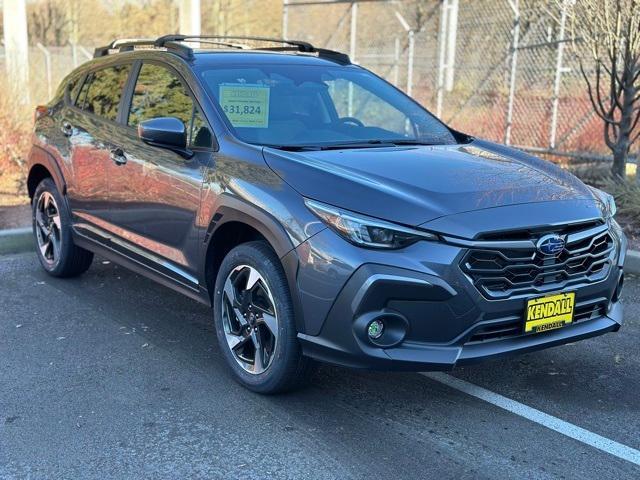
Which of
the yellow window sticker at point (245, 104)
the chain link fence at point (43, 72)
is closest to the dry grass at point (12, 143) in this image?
the chain link fence at point (43, 72)

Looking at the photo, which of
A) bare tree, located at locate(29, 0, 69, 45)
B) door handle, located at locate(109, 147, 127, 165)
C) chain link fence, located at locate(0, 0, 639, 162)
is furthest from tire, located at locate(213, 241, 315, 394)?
bare tree, located at locate(29, 0, 69, 45)

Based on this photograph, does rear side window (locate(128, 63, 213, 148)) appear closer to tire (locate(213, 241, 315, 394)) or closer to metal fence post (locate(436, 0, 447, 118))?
tire (locate(213, 241, 315, 394))

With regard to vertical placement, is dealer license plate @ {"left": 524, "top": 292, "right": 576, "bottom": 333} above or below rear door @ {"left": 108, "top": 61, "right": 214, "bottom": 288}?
below

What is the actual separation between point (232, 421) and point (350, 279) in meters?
1.00

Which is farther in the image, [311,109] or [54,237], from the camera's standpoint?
[54,237]

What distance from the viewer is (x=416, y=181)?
3754 mm

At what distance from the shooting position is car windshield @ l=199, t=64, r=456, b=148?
4504 mm

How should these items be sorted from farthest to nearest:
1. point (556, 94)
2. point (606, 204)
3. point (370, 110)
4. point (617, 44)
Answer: point (556, 94) < point (617, 44) < point (370, 110) < point (606, 204)

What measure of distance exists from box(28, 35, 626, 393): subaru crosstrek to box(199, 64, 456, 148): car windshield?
0.01 m

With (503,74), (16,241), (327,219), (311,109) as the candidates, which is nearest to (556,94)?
(503,74)

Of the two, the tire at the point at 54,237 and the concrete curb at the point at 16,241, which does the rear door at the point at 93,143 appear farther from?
the concrete curb at the point at 16,241

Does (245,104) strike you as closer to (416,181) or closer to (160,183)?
(160,183)

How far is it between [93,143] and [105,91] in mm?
449

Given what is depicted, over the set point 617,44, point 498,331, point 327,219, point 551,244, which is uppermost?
point 617,44
